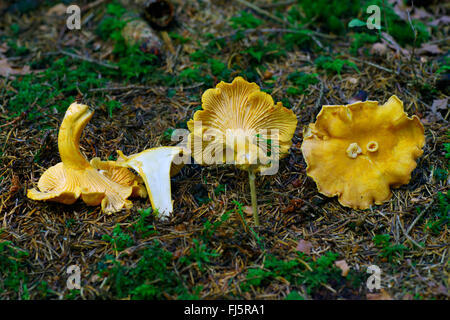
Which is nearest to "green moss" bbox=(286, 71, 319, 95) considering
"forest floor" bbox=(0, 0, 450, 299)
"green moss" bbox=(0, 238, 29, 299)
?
"forest floor" bbox=(0, 0, 450, 299)

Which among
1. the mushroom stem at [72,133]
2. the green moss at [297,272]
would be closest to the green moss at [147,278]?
the green moss at [297,272]

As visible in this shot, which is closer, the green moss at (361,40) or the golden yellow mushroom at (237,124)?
the golden yellow mushroom at (237,124)

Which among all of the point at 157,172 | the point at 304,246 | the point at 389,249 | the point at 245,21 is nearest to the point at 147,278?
the point at 157,172

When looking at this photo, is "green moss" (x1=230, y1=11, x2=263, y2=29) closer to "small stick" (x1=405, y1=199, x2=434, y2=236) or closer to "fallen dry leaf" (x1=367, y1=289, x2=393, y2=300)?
"small stick" (x1=405, y1=199, x2=434, y2=236)

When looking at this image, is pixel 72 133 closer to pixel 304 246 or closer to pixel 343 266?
pixel 304 246

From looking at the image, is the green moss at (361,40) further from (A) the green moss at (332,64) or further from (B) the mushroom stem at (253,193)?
(B) the mushroom stem at (253,193)
